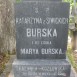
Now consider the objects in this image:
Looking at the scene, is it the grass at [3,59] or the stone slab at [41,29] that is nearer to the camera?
the stone slab at [41,29]

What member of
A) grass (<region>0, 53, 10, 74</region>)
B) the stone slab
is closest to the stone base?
the stone slab

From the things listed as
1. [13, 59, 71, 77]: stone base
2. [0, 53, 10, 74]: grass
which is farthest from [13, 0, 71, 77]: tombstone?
[0, 53, 10, 74]: grass

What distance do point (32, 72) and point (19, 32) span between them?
2.46 feet

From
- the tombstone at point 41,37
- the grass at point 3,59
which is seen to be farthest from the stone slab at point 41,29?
the grass at point 3,59

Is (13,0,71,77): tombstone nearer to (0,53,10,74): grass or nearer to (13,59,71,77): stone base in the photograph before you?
(13,59,71,77): stone base

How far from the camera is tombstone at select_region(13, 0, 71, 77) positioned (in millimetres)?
4715

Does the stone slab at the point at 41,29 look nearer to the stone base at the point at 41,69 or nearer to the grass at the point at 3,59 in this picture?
the stone base at the point at 41,69

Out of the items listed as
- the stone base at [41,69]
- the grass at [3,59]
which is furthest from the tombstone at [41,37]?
the grass at [3,59]

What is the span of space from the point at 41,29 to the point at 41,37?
0.49 feet

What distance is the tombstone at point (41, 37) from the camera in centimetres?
471

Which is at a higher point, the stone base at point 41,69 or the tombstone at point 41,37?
the tombstone at point 41,37

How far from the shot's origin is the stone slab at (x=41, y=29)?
4.71m

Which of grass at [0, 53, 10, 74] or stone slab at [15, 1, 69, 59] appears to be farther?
grass at [0, 53, 10, 74]

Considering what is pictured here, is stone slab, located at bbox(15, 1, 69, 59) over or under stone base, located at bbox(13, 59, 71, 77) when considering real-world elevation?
over
